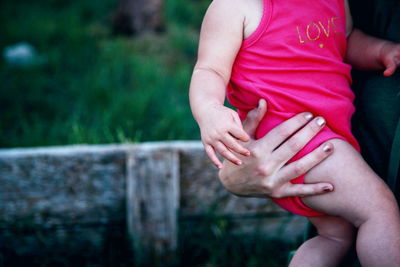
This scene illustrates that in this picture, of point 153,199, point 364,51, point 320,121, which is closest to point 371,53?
point 364,51

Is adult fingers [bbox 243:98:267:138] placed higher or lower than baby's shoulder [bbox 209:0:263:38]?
lower

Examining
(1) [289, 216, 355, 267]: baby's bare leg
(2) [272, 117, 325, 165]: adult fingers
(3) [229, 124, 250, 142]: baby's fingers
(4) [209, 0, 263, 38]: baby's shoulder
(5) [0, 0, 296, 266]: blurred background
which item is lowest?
(5) [0, 0, 296, 266]: blurred background

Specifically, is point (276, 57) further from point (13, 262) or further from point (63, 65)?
point (63, 65)

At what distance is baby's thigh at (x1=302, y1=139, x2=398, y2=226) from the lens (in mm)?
1132

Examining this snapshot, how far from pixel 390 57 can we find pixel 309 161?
39 centimetres

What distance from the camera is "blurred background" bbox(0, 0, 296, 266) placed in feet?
7.47

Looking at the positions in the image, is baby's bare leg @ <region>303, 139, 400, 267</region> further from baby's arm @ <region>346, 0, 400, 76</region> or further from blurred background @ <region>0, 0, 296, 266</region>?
blurred background @ <region>0, 0, 296, 266</region>

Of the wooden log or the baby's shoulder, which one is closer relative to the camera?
the baby's shoulder

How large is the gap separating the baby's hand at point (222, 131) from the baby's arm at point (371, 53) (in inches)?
18.9

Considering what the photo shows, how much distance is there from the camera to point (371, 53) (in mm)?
1279

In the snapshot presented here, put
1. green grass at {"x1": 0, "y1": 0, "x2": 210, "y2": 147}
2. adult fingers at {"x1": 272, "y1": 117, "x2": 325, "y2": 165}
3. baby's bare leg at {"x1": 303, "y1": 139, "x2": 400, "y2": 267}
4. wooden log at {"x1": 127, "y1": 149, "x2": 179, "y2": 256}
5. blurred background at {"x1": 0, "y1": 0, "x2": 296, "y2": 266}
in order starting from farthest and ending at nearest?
green grass at {"x1": 0, "y1": 0, "x2": 210, "y2": 147} → blurred background at {"x1": 0, "y1": 0, "x2": 296, "y2": 266} → wooden log at {"x1": 127, "y1": 149, "x2": 179, "y2": 256} → adult fingers at {"x1": 272, "y1": 117, "x2": 325, "y2": 165} → baby's bare leg at {"x1": 303, "y1": 139, "x2": 400, "y2": 267}

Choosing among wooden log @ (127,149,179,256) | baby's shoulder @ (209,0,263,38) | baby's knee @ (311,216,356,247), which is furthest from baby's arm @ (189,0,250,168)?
A: wooden log @ (127,149,179,256)

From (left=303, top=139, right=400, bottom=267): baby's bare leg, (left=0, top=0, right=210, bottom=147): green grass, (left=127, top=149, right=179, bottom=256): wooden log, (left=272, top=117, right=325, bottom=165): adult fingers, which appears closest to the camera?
(left=303, top=139, right=400, bottom=267): baby's bare leg

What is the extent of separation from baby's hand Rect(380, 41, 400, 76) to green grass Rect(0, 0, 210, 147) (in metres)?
1.51
